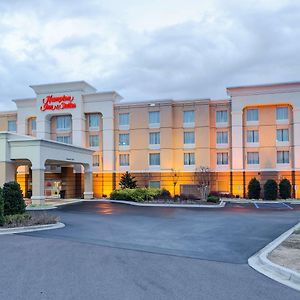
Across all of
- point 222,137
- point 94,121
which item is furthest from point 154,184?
point 94,121

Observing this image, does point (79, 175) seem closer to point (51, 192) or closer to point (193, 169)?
point (51, 192)

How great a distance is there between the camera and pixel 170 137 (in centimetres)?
4216

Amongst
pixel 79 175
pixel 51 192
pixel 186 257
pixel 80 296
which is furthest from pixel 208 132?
pixel 80 296

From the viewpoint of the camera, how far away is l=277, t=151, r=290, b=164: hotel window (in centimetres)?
4019

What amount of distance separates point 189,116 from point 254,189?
1091cm

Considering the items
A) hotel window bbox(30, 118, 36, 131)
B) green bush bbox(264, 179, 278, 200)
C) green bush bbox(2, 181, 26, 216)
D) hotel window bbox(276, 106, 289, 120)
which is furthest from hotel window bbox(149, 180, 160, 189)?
green bush bbox(2, 181, 26, 216)

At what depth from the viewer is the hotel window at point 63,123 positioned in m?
45.6

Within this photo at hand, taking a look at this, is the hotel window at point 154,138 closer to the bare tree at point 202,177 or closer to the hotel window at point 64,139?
the bare tree at point 202,177

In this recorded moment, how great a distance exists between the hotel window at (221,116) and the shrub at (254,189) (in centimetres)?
757

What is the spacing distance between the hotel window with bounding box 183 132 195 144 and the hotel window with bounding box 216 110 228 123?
11.0 feet

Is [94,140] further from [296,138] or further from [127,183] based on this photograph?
[296,138]

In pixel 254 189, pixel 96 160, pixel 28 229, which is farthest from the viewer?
pixel 96 160

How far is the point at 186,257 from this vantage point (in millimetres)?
10594

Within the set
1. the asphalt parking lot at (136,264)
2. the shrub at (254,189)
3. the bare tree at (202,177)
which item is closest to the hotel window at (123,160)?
the bare tree at (202,177)
